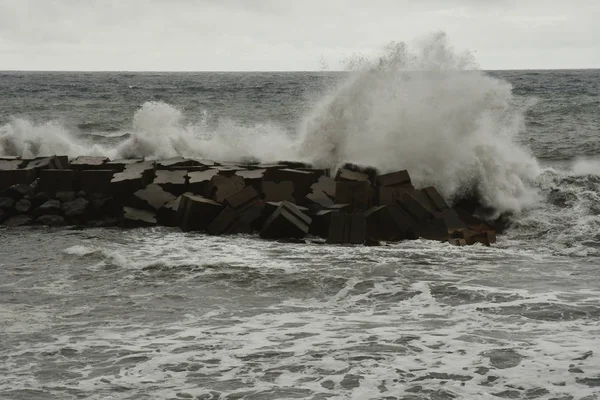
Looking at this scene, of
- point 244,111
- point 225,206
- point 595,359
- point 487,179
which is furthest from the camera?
point 244,111

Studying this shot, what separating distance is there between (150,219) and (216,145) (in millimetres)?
4383

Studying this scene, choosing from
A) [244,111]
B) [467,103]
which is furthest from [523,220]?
[244,111]

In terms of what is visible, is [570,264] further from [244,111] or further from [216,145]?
[244,111]

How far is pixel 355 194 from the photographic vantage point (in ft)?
34.5

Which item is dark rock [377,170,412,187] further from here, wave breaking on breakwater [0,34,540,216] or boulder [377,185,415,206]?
wave breaking on breakwater [0,34,540,216]

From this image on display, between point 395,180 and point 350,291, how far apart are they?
396cm

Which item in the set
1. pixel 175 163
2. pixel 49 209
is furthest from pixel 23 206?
pixel 175 163

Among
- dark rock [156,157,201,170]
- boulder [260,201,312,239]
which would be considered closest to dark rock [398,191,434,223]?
boulder [260,201,312,239]

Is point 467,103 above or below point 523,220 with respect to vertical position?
above

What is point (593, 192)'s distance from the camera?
41.5 feet

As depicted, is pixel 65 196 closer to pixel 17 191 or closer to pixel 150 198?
pixel 17 191

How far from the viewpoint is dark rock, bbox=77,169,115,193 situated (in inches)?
447

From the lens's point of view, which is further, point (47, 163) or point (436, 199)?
point (47, 163)

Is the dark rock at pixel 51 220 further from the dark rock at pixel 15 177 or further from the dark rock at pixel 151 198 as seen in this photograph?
the dark rock at pixel 151 198
